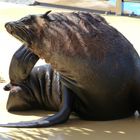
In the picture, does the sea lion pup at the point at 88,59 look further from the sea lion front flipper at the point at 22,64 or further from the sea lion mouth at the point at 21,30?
the sea lion front flipper at the point at 22,64

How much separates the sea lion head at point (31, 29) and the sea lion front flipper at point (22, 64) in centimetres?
55

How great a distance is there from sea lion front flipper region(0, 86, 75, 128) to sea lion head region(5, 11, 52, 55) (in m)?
0.57

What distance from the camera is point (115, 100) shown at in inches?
200

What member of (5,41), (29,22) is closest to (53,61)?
(29,22)

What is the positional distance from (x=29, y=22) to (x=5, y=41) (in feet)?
18.6

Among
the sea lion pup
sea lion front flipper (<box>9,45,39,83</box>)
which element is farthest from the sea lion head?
sea lion front flipper (<box>9,45,39,83</box>)

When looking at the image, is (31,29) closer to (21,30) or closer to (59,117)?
(21,30)

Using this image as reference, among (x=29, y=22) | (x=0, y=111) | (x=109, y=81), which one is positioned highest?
(x=29, y=22)

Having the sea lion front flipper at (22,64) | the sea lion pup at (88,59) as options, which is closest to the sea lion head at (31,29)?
the sea lion pup at (88,59)

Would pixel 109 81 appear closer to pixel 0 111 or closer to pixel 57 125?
pixel 57 125

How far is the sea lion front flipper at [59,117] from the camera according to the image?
506 centimetres

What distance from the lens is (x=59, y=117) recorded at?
513 cm

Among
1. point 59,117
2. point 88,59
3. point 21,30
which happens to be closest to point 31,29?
point 21,30

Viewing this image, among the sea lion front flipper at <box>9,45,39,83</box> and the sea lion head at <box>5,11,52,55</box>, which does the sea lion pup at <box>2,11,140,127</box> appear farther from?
the sea lion front flipper at <box>9,45,39,83</box>
